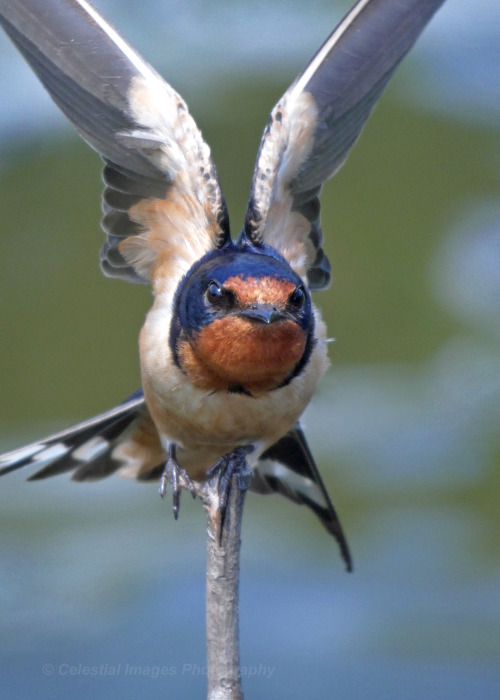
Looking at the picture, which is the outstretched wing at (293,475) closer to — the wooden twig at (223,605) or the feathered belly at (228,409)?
the feathered belly at (228,409)

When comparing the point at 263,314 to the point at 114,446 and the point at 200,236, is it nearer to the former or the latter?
the point at 200,236

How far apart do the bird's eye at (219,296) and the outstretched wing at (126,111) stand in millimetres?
220

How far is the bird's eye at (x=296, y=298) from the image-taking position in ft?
7.69

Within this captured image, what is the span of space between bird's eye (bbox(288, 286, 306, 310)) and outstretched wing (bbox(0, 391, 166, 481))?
751 millimetres

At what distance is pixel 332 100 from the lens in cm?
279

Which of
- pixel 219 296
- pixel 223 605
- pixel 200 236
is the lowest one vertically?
pixel 223 605

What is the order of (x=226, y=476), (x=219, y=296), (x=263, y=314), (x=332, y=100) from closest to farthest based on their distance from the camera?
(x=263, y=314) < (x=219, y=296) < (x=226, y=476) < (x=332, y=100)

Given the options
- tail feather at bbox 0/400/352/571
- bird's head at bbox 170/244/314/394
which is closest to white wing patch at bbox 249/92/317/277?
bird's head at bbox 170/244/314/394

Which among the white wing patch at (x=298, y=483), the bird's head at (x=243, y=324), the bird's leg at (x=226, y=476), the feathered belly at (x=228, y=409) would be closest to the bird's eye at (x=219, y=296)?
the bird's head at (x=243, y=324)

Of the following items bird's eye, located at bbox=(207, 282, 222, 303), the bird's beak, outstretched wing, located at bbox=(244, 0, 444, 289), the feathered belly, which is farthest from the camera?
outstretched wing, located at bbox=(244, 0, 444, 289)

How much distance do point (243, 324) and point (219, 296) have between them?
0.24ft

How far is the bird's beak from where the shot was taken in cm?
227

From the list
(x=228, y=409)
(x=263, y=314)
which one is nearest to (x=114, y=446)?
(x=228, y=409)

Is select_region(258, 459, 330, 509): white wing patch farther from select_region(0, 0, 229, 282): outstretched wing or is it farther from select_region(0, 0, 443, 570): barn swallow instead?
select_region(0, 0, 229, 282): outstretched wing
